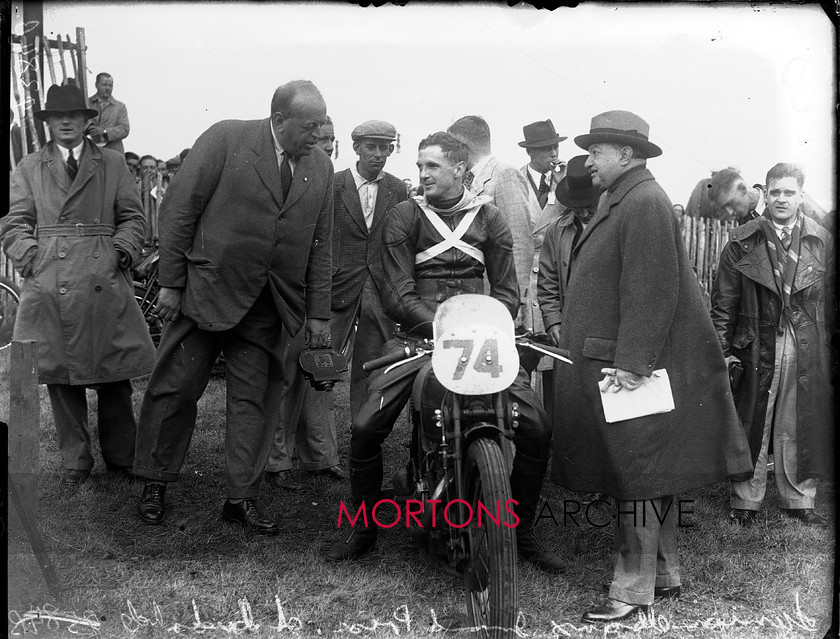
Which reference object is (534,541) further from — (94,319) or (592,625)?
(94,319)

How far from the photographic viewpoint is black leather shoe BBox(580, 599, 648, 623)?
4.00 metres

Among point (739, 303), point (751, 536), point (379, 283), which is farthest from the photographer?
point (379, 283)

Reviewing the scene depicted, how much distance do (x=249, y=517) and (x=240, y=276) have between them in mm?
1297

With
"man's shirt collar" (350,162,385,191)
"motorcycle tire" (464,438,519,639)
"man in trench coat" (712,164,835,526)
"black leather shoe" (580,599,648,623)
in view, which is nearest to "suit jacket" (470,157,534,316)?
"man's shirt collar" (350,162,385,191)

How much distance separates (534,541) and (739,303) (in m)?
2.01

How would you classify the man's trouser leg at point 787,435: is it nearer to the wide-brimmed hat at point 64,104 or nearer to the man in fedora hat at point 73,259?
the man in fedora hat at point 73,259

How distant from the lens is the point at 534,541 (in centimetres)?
465

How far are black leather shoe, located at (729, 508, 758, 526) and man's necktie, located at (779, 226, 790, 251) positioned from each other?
5.04 feet

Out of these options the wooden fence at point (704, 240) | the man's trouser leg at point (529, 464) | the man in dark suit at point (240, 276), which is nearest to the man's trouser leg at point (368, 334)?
the man in dark suit at point (240, 276)

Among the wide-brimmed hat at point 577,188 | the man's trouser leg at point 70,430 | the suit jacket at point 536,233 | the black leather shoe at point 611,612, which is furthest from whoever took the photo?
the suit jacket at point 536,233

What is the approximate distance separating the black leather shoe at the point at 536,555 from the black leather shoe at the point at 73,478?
271 centimetres

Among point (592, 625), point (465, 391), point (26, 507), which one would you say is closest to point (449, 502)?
point (465, 391)

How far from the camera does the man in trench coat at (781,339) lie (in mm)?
5430

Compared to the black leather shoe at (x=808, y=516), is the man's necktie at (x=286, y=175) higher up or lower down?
higher up
